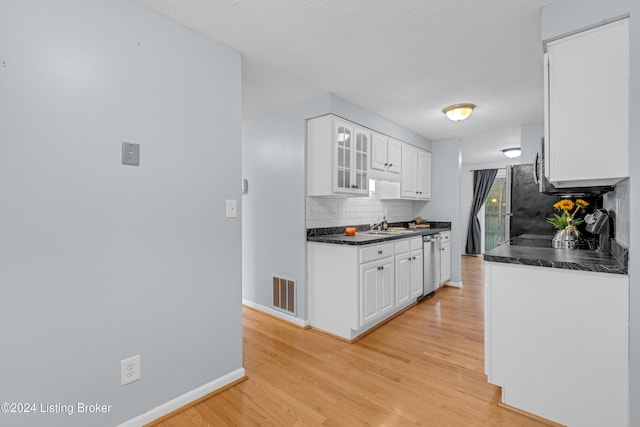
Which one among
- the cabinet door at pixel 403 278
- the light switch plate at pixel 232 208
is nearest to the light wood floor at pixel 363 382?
the cabinet door at pixel 403 278

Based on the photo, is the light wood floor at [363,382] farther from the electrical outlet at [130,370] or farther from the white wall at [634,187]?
the white wall at [634,187]

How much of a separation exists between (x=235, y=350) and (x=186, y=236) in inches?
35.7

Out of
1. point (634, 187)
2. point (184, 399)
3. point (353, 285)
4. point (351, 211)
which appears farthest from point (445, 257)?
point (184, 399)

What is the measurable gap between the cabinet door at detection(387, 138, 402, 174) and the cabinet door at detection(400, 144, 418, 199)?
12 centimetres

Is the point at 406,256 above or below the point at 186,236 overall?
below

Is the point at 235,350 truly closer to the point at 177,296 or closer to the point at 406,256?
the point at 177,296

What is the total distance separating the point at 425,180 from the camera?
495 cm

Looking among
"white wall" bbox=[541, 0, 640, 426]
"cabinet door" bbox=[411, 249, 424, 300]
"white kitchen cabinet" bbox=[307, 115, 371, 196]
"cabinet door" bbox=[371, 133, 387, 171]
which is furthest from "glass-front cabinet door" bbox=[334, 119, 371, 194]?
"white wall" bbox=[541, 0, 640, 426]

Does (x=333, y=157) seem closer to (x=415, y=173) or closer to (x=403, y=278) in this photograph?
(x=403, y=278)

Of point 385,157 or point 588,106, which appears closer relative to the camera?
point 588,106

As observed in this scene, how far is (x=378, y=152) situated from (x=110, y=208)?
2917 millimetres

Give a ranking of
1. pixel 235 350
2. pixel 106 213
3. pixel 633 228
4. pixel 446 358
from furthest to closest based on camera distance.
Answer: pixel 446 358 → pixel 235 350 → pixel 106 213 → pixel 633 228

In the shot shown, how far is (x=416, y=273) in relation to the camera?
3.88 metres

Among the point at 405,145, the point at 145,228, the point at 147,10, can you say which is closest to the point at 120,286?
the point at 145,228
